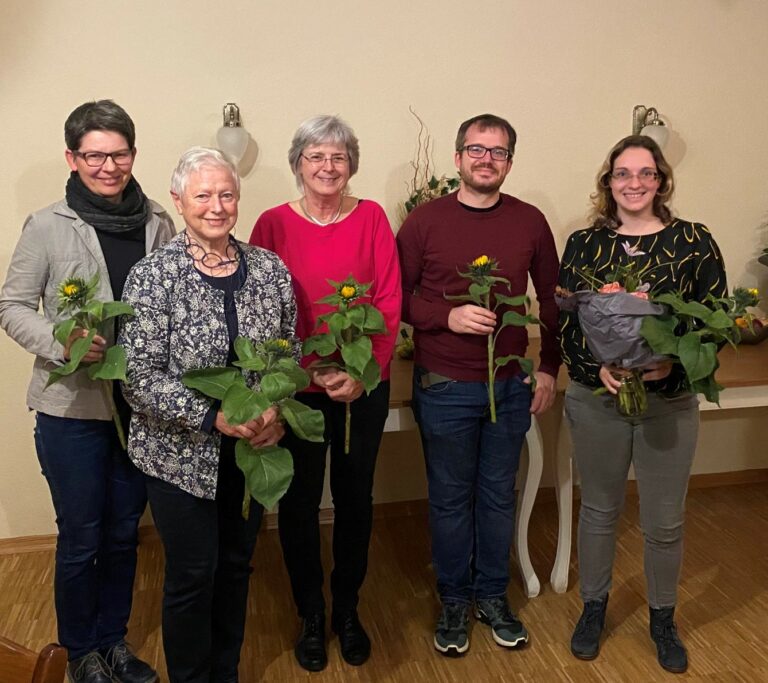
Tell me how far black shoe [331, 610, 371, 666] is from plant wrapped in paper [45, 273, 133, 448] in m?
1.08

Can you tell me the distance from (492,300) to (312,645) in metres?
1.16

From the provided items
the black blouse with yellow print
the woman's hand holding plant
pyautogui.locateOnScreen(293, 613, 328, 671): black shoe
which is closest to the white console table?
the black blouse with yellow print

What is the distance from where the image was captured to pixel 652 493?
226 cm

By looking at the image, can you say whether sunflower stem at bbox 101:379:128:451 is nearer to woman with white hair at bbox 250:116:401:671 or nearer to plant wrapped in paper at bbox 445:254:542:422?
woman with white hair at bbox 250:116:401:671

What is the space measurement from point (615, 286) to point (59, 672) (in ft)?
5.11

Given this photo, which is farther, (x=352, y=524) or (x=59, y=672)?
(x=352, y=524)

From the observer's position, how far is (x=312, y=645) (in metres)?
2.37

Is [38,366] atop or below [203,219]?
below

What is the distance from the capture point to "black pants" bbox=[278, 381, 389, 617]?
2188mm

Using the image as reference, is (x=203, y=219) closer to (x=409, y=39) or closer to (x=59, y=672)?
(x=59, y=672)

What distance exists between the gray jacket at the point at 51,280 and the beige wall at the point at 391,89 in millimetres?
1002

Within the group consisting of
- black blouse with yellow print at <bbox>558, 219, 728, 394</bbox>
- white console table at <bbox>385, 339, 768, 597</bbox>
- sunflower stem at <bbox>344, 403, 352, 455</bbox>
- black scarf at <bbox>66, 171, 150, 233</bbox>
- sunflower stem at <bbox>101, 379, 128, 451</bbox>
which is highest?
black scarf at <bbox>66, 171, 150, 233</bbox>

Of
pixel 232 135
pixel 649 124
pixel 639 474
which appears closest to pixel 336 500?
pixel 639 474

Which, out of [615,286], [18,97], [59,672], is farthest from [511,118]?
[59,672]
